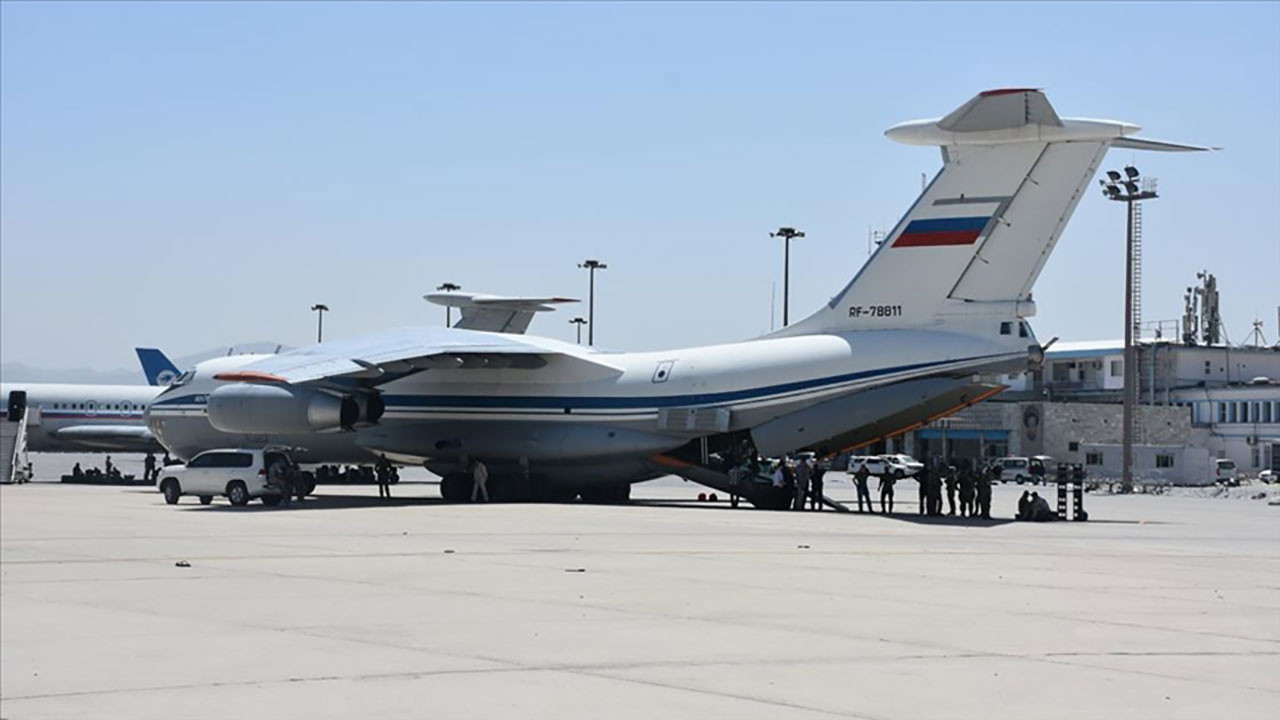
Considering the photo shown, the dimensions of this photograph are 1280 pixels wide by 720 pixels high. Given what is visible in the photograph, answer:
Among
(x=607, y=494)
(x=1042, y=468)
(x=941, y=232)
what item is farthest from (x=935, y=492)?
(x=1042, y=468)

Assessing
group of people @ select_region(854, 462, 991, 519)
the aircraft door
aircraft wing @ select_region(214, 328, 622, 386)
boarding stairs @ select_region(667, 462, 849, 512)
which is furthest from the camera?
the aircraft door

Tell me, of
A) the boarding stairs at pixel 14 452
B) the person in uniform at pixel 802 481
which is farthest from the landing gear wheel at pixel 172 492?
the boarding stairs at pixel 14 452

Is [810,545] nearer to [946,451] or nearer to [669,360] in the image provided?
[669,360]

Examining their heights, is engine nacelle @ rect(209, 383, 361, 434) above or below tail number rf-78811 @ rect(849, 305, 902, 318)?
below

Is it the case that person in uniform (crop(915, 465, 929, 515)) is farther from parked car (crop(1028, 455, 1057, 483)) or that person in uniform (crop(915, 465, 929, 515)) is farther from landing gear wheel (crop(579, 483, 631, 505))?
parked car (crop(1028, 455, 1057, 483))

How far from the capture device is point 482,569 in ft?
52.0

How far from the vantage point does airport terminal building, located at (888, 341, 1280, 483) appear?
6662 centimetres

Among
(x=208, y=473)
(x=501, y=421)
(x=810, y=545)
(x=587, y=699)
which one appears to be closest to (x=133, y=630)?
(x=587, y=699)

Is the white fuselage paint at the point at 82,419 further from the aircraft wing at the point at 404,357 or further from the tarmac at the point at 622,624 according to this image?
the tarmac at the point at 622,624

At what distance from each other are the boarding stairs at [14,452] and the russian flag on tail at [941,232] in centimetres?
2808

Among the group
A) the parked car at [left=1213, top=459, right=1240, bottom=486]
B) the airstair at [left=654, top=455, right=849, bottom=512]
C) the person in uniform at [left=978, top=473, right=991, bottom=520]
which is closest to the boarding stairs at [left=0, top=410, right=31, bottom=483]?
the airstair at [left=654, top=455, right=849, bottom=512]

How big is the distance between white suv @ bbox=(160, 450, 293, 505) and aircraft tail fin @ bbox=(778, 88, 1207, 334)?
1200 centimetres

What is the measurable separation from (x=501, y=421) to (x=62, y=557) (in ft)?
58.4

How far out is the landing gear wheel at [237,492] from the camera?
98.4 ft
